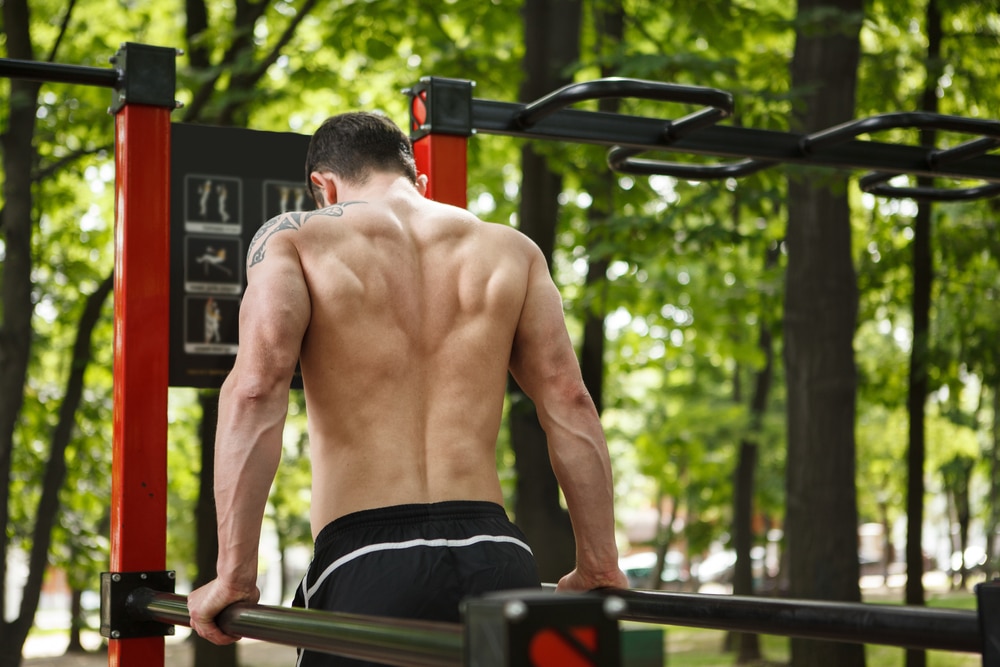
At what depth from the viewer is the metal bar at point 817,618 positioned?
183 centimetres

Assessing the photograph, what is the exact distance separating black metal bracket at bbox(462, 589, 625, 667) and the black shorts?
1.31 m

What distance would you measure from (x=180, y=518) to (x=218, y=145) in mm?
19882

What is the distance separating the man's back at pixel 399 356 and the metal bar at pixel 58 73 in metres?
1.12

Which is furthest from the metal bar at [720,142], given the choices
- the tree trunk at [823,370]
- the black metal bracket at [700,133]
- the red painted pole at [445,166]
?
the tree trunk at [823,370]

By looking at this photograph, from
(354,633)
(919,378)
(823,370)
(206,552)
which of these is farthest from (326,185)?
(919,378)

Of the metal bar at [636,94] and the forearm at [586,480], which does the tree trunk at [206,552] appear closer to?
the metal bar at [636,94]

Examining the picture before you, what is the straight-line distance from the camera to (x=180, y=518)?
22.9 metres

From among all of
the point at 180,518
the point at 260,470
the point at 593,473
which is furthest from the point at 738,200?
the point at 180,518

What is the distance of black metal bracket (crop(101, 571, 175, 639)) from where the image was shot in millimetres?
3432

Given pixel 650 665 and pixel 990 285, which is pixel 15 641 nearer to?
pixel 650 665

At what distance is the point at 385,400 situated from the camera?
9.23 feet

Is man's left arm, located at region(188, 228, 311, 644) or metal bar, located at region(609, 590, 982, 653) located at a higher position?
man's left arm, located at region(188, 228, 311, 644)

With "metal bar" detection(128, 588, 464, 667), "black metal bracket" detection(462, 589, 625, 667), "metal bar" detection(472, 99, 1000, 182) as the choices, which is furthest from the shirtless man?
"black metal bracket" detection(462, 589, 625, 667)

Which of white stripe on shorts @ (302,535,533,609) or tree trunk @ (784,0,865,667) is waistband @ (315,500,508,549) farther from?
tree trunk @ (784,0,865,667)
